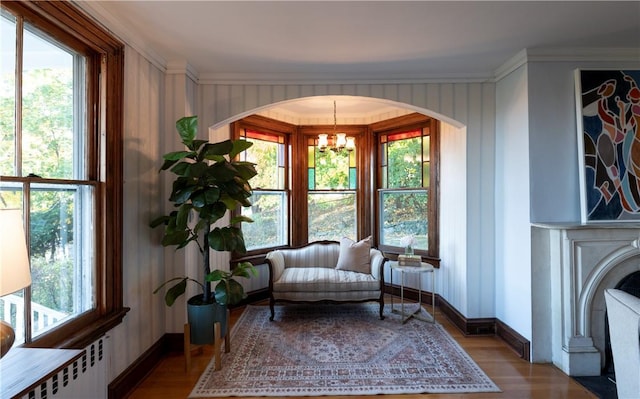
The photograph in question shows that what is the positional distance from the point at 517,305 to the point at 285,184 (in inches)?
130

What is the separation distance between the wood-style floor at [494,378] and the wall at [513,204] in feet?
0.94

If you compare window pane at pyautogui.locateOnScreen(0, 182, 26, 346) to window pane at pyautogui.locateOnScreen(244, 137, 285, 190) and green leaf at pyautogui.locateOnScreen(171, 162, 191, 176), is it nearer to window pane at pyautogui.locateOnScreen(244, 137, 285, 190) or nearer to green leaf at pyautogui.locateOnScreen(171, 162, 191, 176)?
green leaf at pyautogui.locateOnScreen(171, 162, 191, 176)

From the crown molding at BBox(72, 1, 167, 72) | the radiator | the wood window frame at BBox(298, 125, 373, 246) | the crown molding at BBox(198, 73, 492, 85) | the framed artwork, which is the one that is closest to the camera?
the radiator

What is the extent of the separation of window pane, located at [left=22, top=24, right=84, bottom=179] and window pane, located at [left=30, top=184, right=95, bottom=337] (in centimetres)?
15

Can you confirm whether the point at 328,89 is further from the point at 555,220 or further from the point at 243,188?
the point at 555,220

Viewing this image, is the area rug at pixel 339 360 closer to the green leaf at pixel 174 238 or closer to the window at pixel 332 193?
the green leaf at pixel 174 238

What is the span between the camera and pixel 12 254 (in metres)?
1.14

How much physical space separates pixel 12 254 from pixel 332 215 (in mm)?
4060

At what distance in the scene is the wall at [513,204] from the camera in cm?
279

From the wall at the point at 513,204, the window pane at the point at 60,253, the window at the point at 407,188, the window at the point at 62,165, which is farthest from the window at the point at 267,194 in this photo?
the wall at the point at 513,204

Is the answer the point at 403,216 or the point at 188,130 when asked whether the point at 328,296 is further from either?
the point at 188,130

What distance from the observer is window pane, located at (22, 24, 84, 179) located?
5.59ft

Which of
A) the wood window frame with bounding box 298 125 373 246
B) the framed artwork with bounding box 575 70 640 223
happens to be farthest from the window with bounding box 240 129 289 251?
the framed artwork with bounding box 575 70 640 223

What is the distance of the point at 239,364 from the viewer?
2701 mm
